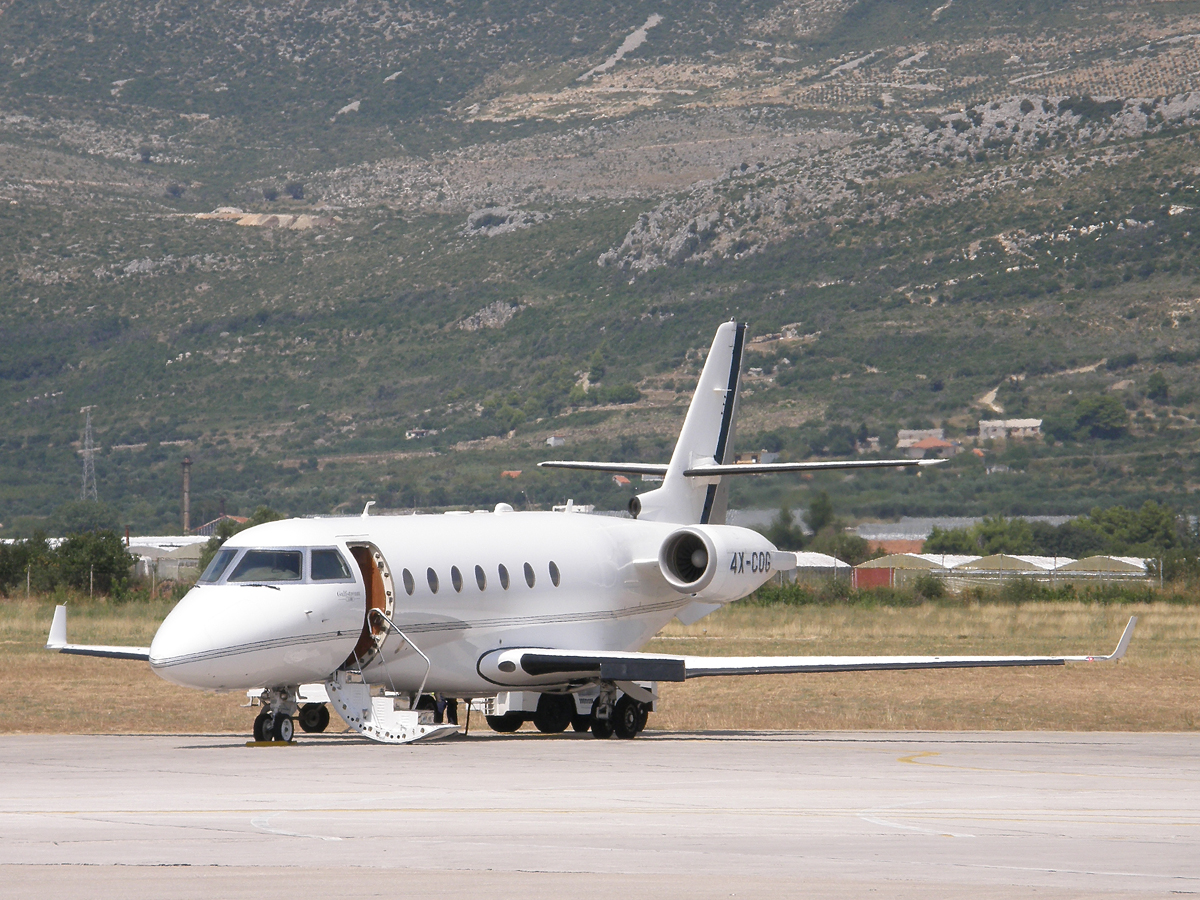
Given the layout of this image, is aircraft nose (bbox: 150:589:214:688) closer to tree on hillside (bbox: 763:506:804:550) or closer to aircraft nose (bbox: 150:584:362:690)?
aircraft nose (bbox: 150:584:362:690)

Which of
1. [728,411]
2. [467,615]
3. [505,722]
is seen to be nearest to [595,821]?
[467,615]

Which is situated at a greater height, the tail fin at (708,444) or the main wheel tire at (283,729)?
the tail fin at (708,444)

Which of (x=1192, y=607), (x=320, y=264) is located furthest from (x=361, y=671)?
(x=320, y=264)

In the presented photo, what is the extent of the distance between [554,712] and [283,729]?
5226 mm

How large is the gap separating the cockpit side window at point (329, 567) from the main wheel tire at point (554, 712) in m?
5.12

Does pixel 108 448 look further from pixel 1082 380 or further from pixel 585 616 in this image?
pixel 585 616

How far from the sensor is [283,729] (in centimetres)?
2464

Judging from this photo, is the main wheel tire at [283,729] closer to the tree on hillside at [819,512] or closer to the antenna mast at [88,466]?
the tree on hillside at [819,512]

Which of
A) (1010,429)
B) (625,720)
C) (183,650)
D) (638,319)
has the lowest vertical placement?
(625,720)

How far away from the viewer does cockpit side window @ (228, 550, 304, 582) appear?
23.9 meters

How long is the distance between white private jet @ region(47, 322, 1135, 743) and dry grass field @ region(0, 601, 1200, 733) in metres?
2.45

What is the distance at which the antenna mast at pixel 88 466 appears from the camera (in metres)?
155

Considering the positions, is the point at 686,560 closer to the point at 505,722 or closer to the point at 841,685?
the point at 505,722

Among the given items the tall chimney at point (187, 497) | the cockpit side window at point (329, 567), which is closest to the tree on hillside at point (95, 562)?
the cockpit side window at point (329, 567)
